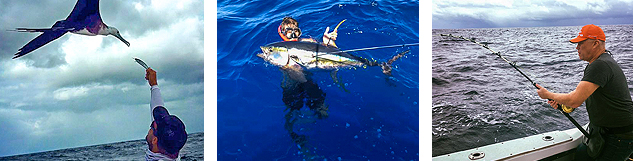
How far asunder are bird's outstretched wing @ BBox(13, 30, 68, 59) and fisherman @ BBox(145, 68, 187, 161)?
21.2 inches

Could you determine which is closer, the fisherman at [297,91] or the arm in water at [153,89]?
the arm in water at [153,89]

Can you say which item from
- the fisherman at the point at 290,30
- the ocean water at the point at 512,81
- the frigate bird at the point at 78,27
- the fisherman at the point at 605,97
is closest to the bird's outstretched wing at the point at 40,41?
the frigate bird at the point at 78,27

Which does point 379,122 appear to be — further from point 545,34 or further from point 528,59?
point 545,34

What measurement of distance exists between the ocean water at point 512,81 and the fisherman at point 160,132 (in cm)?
198

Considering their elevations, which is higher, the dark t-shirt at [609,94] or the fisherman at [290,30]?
the fisherman at [290,30]

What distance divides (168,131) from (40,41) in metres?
0.91

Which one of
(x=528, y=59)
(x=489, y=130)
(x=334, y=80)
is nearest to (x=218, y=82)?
(x=334, y=80)

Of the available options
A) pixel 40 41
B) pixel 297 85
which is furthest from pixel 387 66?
pixel 40 41

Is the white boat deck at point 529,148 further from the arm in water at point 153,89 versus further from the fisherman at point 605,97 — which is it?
the arm in water at point 153,89

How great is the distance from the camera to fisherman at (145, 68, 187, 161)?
7.59 feet

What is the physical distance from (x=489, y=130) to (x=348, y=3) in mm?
1414

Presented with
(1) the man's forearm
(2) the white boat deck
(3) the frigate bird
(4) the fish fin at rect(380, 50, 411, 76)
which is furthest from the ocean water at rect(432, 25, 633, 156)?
(3) the frigate bird

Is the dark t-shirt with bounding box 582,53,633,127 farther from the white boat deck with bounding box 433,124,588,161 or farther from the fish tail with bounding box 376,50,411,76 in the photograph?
the fish tail with bounding box 376,50,411,76

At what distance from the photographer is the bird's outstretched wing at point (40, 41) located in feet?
6.45
